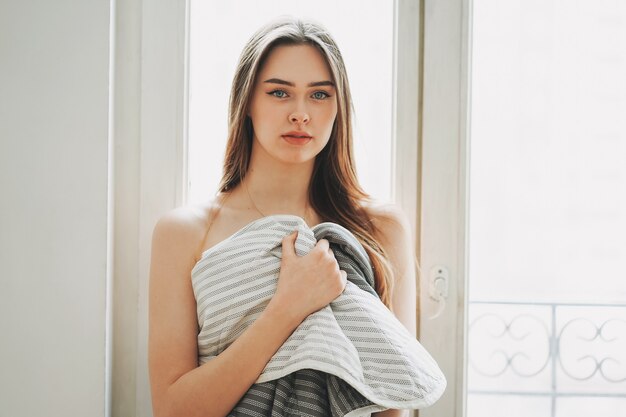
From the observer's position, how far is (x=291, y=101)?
115 cm

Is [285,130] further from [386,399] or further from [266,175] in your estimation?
[386,399]

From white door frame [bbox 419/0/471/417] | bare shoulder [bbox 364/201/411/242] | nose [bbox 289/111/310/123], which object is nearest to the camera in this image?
nose [bbox 289/111/310/123]

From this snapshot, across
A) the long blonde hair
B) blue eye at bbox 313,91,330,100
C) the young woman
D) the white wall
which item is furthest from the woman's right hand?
the white wall

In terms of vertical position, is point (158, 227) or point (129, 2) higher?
point (129, 2)

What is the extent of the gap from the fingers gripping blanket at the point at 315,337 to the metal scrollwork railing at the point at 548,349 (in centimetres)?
44

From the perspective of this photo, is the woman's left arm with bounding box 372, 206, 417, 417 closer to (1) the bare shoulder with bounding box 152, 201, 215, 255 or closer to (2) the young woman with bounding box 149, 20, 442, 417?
(2) the young woman with bounding box 149, 20, 442, 417

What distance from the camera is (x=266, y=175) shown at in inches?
48.0

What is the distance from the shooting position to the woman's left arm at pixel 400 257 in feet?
3.96

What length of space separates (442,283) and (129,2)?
0.97 metres

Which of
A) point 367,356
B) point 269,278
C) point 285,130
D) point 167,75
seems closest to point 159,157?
point 167,75

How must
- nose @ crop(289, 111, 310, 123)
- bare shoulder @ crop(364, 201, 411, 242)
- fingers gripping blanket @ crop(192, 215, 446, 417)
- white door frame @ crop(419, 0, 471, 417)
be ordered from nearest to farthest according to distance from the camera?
fingers gripping blanket @ crop(192, 215, 446, 417), nose @ crop(289, 111, 310, 123), bare shoulder @ crop(364, 201, 411, 242), white door frame @ crop(419, 0, 471, 417)

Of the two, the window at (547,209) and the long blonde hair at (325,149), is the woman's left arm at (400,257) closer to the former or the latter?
the long blonde hair at (325,149)

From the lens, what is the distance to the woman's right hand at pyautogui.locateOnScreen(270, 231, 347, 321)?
1.03m

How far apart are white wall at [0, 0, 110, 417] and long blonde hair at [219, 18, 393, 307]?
28cm
